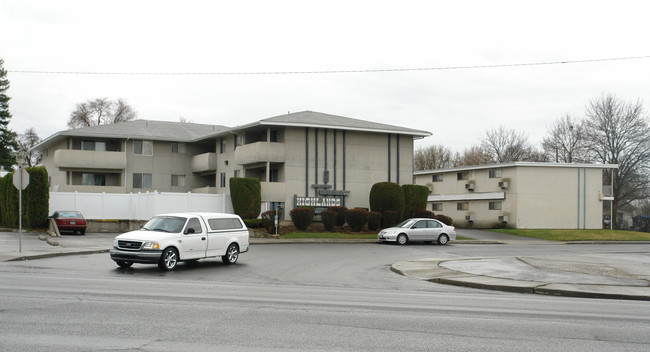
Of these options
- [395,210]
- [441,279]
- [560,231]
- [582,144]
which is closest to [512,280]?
[441,279]

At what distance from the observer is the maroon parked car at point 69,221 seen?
3362cm

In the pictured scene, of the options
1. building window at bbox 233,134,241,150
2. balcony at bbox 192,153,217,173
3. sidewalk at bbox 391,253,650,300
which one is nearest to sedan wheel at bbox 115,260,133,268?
sidewalk at bbox 391,253,650,300

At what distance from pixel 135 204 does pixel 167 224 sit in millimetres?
23601

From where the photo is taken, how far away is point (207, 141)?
5162 centimetres

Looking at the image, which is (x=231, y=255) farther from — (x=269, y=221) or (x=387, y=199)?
(x=387, y=199)

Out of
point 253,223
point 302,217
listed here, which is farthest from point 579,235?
point 253,223

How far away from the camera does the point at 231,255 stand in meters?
19.9

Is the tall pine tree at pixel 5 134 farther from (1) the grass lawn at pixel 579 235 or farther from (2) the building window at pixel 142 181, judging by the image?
(1) the grass lawn at pixel 579 235

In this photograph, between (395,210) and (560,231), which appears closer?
(395,210)

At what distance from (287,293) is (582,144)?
59.7m

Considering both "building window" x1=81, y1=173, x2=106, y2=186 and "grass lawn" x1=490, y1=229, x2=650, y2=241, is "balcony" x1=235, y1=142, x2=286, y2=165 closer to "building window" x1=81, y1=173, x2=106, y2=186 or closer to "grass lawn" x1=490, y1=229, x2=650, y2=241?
"building window" x1=81, y1=173, x2=106, y2=186

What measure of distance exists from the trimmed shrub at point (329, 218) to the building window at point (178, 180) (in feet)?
57.7

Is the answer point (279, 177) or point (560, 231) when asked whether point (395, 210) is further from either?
point (560, 231)

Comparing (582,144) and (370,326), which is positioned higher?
(582,144)
